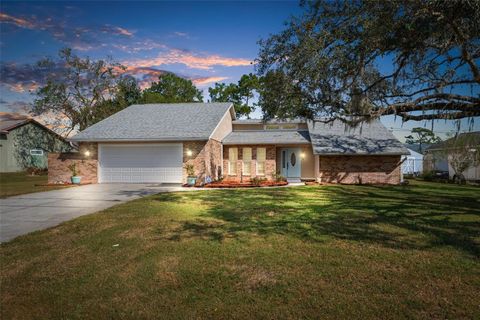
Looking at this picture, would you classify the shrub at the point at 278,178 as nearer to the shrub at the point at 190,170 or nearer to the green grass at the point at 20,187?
the shrub at the point at 190,170

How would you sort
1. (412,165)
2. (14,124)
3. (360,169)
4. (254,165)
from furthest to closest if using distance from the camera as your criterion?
(14,124), (412,165), (254,165), (360,169)

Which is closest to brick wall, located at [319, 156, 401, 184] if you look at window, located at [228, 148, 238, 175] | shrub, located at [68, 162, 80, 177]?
window, located at [228, 148, 238, 175]

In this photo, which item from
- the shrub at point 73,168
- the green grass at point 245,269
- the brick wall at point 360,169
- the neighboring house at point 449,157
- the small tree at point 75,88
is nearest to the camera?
the green grass at point 245,269

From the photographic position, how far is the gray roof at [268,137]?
1905 cm

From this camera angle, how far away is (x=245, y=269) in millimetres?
4078

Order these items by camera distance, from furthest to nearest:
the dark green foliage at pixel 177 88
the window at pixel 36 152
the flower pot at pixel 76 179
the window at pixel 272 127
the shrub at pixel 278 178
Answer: the dark green foliage at pixel 177 88 < the window at pixel 36 152 < the window at pixel 272 127 < the shrub at pixel 278 178 < the flower pot at pixel 76 179

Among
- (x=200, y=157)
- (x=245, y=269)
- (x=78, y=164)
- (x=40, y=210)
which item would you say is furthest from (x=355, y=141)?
(x=78, y=164)

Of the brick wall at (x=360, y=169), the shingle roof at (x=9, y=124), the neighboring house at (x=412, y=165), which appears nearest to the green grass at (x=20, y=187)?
the shingle roof at (x=9, y=124)

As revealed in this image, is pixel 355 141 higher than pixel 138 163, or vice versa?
pixel 355 141

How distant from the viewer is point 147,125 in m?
18.5

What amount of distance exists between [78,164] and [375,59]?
58.0ft

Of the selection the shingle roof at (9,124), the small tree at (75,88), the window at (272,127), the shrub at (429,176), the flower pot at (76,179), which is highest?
the small tree at (75,88)

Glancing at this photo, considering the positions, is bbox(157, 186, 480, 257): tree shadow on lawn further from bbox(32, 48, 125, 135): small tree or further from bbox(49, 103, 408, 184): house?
bbox(32, 48, 125, 135): small tree

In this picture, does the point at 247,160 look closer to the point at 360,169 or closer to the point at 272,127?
the point at 272,127
